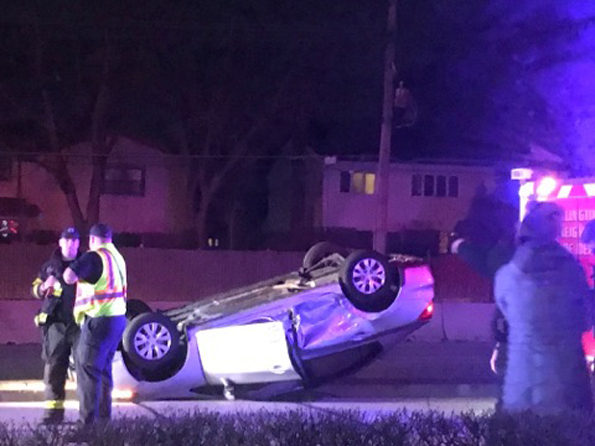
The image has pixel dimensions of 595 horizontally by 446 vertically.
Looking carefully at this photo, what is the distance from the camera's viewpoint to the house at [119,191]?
3334 cm

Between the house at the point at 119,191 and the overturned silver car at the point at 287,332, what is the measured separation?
78.4ft

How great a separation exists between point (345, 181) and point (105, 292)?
91.6ft

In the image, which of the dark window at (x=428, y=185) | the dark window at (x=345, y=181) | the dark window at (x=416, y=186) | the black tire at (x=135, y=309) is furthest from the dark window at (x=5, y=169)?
the black tire at (x=135, y=309)

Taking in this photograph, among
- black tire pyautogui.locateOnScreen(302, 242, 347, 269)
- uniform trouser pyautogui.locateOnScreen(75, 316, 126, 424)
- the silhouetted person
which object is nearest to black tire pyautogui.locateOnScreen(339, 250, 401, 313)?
black tire pyautogui.locateOnScreen(302, 242, 347, 269)

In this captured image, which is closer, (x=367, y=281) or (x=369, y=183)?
(x=367, y=281)

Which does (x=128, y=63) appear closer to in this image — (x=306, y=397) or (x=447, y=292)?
(x=447, y=292)

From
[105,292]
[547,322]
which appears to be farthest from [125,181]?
[547,322]

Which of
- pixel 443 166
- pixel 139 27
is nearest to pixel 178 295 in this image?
pixel 139 27

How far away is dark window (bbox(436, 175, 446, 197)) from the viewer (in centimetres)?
3606

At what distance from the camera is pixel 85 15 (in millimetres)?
24109

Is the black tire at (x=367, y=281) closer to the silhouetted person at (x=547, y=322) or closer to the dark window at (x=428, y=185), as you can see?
the silhouetted person at (x=547, y=322)

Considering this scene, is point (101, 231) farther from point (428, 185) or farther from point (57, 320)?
point (428, 185)

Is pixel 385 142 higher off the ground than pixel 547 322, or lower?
higher

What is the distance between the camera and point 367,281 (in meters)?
9.24
